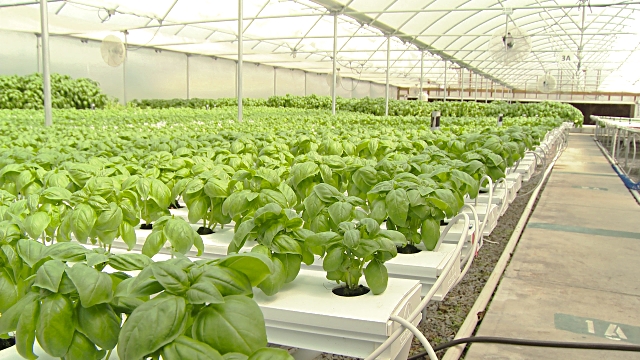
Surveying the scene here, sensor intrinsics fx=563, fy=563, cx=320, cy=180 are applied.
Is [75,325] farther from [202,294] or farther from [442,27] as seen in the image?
[442,27]

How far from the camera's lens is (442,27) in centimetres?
1606

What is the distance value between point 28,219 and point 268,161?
1253 millimetres

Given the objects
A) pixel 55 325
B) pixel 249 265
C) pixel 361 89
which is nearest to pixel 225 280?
pixel 249 265

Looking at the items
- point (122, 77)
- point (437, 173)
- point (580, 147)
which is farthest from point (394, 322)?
point (122, 77)

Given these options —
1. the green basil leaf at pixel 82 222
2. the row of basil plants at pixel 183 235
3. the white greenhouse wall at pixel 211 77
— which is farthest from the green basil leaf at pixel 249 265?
the white greenhouse wall at pixel 211 77

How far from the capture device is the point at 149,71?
17.9 metres

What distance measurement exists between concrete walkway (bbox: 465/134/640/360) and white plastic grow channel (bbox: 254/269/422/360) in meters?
1.16

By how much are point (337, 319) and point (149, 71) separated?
1783cm

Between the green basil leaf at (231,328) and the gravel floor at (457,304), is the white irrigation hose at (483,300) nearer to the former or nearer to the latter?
the gravel floor at (457,304)

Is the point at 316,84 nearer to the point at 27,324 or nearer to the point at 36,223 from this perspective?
the point at 36,223

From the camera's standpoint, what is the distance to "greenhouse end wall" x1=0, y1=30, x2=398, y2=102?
13.9m

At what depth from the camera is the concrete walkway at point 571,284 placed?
2.63m

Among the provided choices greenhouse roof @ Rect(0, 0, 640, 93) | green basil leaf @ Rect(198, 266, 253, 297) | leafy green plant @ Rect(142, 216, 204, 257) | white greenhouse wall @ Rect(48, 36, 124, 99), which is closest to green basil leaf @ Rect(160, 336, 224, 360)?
green basil leaf @ Rect(198, 266, 253, 297)

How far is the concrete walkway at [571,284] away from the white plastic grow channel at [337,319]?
1.16 m
